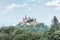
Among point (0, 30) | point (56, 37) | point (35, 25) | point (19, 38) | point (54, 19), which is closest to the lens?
point (56, 37)

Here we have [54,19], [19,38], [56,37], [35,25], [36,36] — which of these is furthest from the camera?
[35,25]

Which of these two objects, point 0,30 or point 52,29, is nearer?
point 52,29

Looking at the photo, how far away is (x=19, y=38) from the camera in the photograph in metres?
31.3

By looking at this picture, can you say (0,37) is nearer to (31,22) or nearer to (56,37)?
(56,37)

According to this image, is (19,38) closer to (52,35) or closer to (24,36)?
(24,36)

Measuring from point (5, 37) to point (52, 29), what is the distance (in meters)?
6.30

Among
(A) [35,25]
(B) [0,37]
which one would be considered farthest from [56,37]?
(A) [35,25]

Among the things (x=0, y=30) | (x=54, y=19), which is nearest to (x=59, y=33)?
(x=54, y=19)

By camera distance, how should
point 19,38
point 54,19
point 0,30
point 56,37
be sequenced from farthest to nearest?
point 0,30, point 54,19, point 19,38, point 56,37

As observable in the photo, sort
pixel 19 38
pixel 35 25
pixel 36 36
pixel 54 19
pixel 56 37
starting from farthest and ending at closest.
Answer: pixel 35 25
pixel 54 19
pixel 36 36
pixel 19 38
pixel 56 37

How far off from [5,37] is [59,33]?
8739 millimetres

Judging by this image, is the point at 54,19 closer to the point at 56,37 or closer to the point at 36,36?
the point at 36,36

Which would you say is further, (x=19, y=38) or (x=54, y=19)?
(x=54, y=19)

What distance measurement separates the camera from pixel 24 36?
31.8 metres
